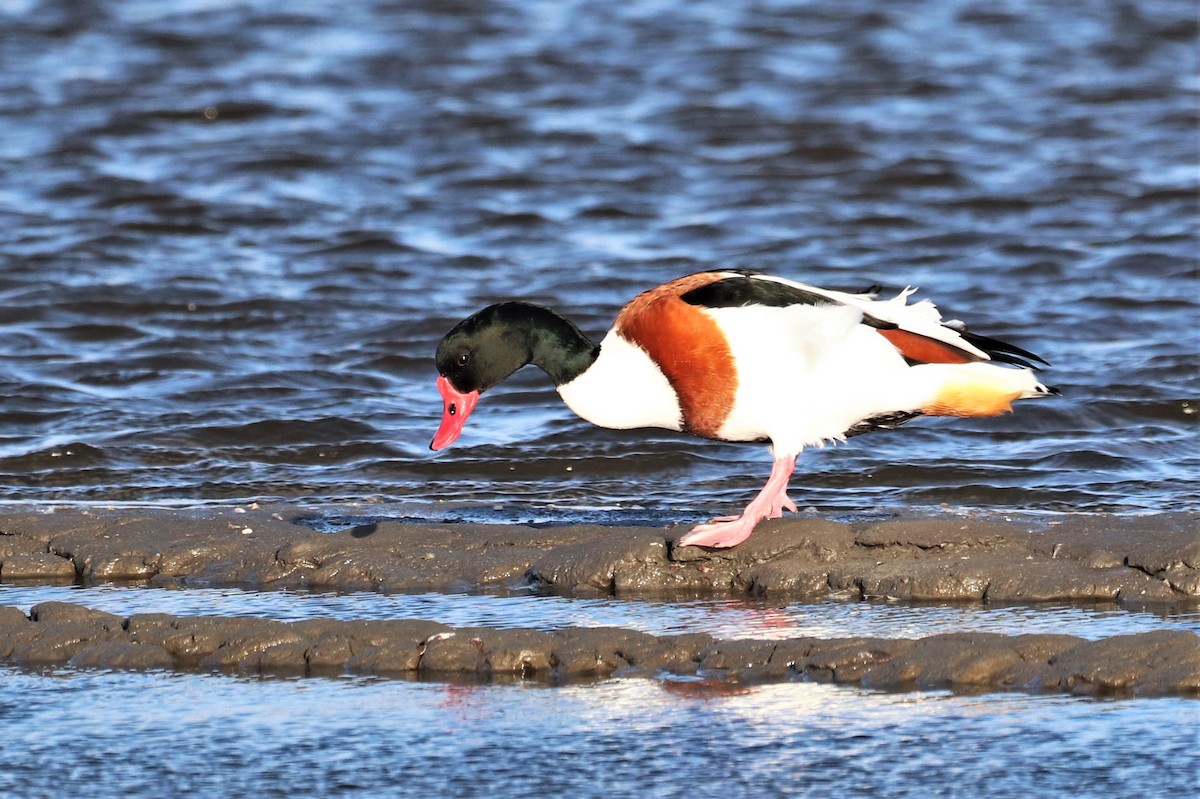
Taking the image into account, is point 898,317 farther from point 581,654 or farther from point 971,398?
point 581,654

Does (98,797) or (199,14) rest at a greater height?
(199,14)

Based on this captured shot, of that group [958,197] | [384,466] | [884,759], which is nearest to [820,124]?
[958,197]

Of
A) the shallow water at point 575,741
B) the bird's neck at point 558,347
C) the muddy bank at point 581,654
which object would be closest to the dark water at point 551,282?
the shallow water at point 575,741

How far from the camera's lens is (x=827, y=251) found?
12852 mm

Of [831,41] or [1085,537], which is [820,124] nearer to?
[831,41]

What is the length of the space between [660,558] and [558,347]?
2.66 ft

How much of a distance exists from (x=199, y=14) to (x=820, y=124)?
8.01m

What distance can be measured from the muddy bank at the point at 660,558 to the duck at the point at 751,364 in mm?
189

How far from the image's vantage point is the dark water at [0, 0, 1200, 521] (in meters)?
8.42

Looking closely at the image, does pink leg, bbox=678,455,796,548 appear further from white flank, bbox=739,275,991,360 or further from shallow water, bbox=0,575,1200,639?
white flank, bbox=739,275,991,360

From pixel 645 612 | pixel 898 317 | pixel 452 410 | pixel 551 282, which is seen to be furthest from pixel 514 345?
pixel 551 282

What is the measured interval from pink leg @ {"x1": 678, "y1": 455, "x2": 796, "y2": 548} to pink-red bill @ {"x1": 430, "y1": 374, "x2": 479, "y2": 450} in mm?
948

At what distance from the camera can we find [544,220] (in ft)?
45.5

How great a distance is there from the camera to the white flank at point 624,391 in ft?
19.8
